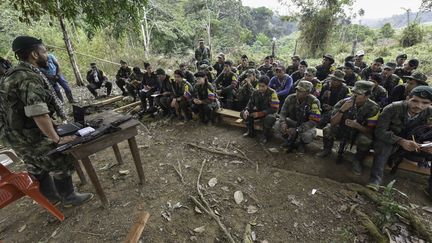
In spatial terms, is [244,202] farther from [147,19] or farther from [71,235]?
[147,19]

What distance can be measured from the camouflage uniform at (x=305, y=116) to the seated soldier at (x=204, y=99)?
1998mm

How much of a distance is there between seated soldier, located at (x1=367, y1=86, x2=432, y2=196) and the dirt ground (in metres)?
0.38

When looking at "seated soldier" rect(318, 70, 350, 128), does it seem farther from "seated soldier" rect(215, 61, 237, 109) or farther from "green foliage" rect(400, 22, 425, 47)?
"green foliage" rect(400, 22, 425, 47)

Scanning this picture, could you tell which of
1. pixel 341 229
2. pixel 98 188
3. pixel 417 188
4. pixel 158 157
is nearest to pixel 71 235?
pixel 98 188

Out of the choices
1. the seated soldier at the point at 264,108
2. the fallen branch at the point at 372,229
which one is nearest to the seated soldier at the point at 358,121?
the fallen branch at the point at 372,229

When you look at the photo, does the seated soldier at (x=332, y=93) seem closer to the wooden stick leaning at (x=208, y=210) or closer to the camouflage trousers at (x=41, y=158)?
the wooden stick leaning at (x=208, y=210)

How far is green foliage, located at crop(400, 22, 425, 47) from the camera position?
1609cm

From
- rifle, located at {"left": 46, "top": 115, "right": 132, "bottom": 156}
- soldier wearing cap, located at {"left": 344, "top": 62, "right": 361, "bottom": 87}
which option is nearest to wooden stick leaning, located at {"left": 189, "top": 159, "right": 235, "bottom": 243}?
rifle, located at {"left": 46, "top": 115, "right": 132, "bottom": 156}

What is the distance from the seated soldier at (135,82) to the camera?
7785mm

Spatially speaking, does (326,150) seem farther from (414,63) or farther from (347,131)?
(414,63)

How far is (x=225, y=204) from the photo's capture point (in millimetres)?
3273

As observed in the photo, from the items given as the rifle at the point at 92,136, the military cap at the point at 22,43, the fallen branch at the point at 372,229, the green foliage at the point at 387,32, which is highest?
the military cap at the point at 22,43

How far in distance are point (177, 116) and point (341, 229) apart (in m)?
4.88

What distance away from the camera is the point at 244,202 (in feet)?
10.9
